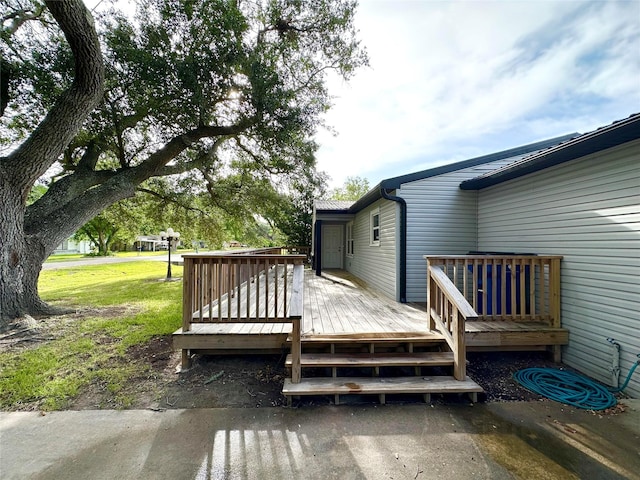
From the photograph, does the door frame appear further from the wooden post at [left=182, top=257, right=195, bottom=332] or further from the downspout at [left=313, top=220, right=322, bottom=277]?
the wooden post at [left=182, top=257, right=195, bottom=332]

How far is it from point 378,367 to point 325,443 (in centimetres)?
112

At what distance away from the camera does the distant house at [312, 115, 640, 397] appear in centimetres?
304

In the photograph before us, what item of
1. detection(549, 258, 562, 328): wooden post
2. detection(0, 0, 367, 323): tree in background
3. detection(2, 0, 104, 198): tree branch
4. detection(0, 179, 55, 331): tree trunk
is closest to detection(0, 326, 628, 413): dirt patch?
detection(549, 258, 562, 328): wooden post

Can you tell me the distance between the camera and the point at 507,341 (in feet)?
11.7

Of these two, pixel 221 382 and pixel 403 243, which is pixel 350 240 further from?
pixel 221 382

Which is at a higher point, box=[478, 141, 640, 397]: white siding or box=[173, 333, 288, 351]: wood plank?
box=[478, 141, 640, 397]: white siding

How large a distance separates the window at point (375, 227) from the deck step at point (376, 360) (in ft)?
13.3

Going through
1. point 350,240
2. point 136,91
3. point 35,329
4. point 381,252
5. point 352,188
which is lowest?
point 35,329

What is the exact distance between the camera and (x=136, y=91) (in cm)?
612

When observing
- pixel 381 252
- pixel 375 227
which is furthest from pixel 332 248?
pixel 381 252

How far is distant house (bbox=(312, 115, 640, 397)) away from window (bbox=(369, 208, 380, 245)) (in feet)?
0.15

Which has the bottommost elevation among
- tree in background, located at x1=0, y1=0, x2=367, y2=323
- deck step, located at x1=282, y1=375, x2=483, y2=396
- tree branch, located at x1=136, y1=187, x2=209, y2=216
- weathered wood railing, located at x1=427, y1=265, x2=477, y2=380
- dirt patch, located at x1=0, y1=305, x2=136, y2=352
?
dirt patch, located at x1=0, y1=305, x2=136, y2=352

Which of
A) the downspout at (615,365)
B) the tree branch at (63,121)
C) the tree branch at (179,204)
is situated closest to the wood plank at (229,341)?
the downspout at (615,365)

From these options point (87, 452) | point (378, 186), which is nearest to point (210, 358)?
point (87, 452)
